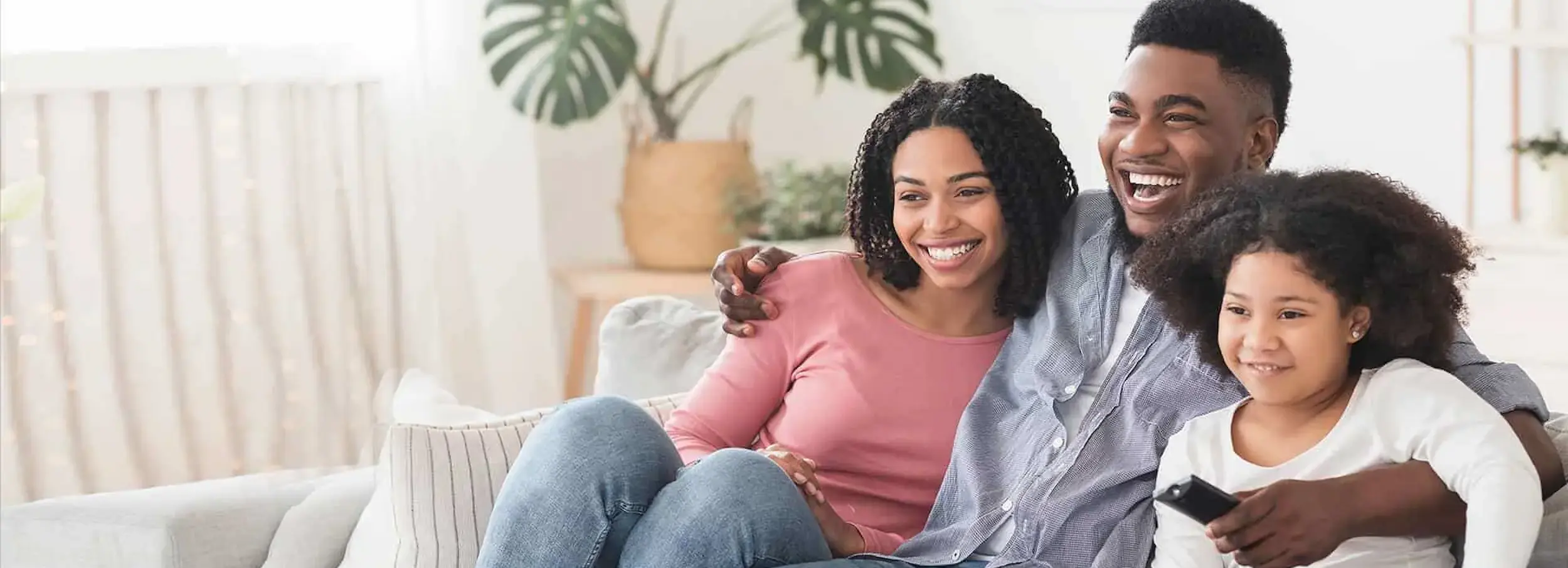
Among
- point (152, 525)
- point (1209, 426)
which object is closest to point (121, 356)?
point (152, 525)

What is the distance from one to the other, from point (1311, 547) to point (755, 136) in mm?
2685

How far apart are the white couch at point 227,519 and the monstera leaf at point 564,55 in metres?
1.31

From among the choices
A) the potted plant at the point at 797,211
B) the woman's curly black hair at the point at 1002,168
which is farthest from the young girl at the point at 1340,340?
the potted plant at the point at 797,211

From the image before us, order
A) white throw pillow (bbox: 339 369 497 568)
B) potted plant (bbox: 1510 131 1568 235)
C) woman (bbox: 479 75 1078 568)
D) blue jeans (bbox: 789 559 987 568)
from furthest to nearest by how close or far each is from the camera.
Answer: potted plant (bbox: 1510 131 1568 235)
white throw pillow (bbox: 339 369 497 568)
woman (bbox: 479 75 1078 568)
blue jeans (bbox: 789 559 987 568)

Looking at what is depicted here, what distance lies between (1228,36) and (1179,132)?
0.11 meters

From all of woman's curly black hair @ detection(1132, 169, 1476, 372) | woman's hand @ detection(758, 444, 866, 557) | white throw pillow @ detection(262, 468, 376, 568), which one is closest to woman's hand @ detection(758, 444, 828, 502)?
woman's hand @ detection(758, 444, 866, 557)

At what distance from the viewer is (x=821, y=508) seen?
1.75m

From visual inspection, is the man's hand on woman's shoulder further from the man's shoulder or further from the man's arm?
the man's arm

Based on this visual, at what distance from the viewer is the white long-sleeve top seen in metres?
1.30

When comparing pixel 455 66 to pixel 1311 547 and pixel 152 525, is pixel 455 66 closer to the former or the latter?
pixel 152 525

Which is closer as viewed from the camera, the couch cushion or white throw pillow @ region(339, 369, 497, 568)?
white throw pillow @ region(339, 369, 497, 568)

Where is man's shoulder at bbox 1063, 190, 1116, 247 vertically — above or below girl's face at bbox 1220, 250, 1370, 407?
above

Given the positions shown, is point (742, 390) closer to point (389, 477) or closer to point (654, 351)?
point (654, 351)

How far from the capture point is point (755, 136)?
3980 millimetres
